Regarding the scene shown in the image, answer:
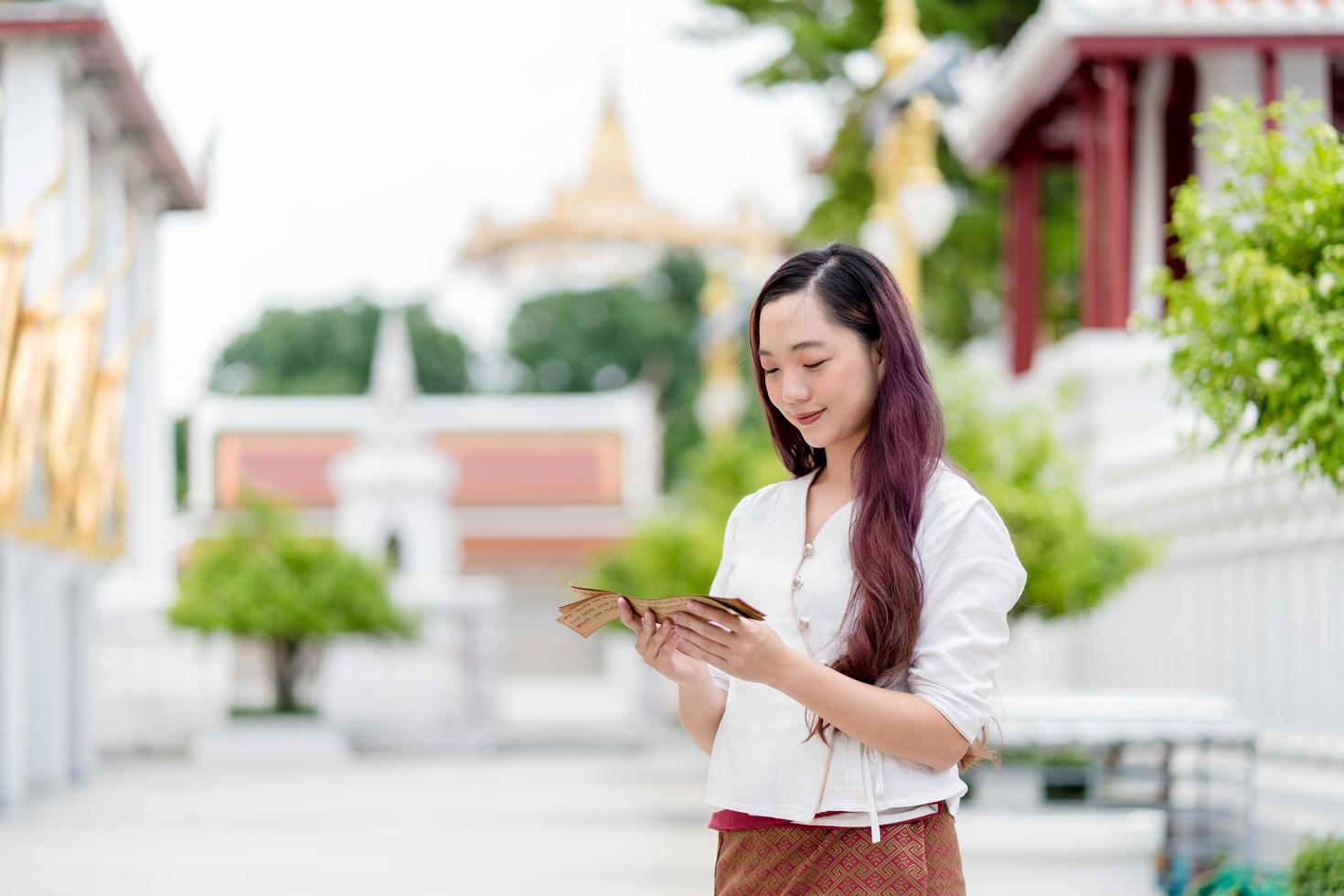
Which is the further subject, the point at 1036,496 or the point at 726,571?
the point at 1036,496

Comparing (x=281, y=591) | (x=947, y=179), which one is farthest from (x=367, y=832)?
(x=947, y=179)

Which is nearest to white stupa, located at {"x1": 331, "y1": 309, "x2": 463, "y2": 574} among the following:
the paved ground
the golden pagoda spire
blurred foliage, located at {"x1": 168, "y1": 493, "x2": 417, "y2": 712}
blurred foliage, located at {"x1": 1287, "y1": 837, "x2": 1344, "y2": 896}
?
blurred foliage, located at {"x1": 168, "y1": 493, "x2": 417, "y2": 712}

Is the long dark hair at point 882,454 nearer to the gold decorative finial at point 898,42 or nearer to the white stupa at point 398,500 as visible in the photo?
the gold decorative finial at point 898,42

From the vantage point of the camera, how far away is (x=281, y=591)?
18.5m

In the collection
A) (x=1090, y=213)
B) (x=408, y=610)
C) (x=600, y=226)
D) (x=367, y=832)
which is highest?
(x=600, y=226)

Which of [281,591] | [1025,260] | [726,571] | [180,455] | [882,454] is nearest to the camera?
[882,454]

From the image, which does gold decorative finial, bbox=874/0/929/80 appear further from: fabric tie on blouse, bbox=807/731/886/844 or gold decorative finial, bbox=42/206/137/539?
fabric tie on blouse, bbox=807/731/886/844

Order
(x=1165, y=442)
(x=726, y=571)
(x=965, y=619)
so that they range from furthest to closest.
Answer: (x=1165, y=442), (x=726, y=571), (x=965, y=619)

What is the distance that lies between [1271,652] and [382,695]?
16.1 meters

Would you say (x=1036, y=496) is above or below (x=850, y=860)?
above

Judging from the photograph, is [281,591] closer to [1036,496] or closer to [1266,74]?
[1266,74]

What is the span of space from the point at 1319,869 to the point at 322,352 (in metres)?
45.9

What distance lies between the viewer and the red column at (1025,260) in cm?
1631

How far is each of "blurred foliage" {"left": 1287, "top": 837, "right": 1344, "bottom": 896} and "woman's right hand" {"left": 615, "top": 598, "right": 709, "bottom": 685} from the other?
9.48ft
